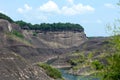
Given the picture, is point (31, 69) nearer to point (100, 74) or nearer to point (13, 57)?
point (13, 57)

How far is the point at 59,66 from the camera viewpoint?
16762 cm

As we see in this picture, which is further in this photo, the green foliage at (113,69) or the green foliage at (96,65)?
the green foliage at (96,65)

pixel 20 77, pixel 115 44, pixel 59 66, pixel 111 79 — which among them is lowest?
pixel 59 66

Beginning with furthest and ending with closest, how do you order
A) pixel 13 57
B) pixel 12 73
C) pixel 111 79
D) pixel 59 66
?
pixel 59 66 < pixel 13 57 < pixel 12 73 < pixel 111 79

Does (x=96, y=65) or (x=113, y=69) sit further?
(x=96, y=65)

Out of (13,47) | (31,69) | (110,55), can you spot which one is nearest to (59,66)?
(13,47)

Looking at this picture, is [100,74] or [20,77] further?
[20,77]

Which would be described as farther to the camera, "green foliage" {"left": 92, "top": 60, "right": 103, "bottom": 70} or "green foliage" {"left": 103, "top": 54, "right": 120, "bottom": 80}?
"green foliage" {"left": 92, "top": 60, "right": 103, "bottom": 70}

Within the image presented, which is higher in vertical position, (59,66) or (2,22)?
(2,22)

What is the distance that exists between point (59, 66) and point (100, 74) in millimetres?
151539

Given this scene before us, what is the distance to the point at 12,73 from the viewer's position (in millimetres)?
58375

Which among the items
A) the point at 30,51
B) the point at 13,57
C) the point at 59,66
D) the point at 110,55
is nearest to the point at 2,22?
the point at 30,51

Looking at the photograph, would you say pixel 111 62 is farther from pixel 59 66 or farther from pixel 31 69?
pixel 59 66

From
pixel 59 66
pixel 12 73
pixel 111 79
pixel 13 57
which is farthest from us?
pixel 59 66
